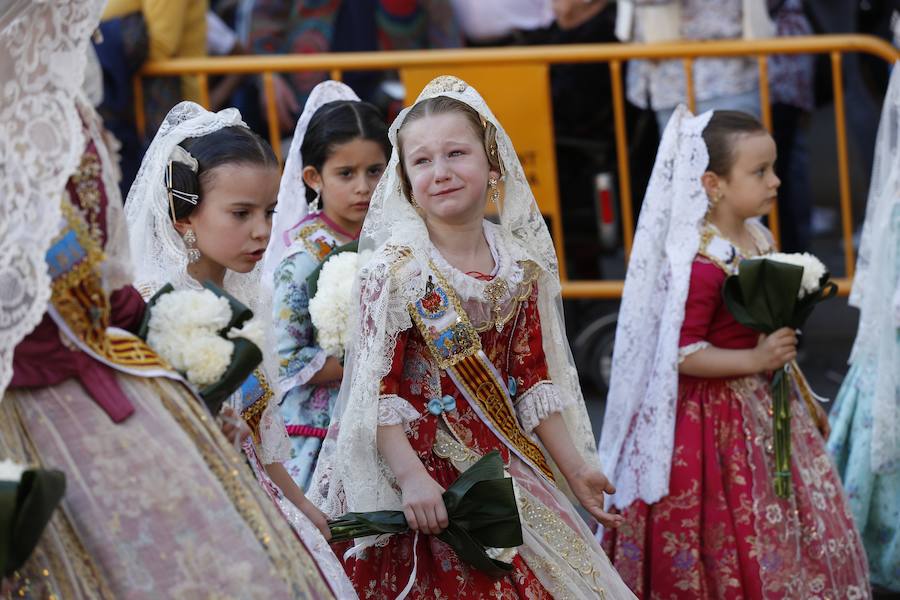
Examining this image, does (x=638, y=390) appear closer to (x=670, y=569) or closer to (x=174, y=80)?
(x=670, y=569)

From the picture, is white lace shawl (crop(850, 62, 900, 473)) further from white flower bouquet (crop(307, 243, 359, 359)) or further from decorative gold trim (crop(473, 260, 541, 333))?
white flower bouquet (crop(307, 243, 359, 359))

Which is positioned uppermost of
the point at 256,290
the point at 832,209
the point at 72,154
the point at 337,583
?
the point at 72,154

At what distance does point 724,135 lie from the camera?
483cm

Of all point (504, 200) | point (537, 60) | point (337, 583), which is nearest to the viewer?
point (337, 583)

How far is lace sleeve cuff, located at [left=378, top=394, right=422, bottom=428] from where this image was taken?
3611 millimetres

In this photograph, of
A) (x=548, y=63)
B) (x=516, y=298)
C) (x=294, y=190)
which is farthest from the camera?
(x=548, y=63)

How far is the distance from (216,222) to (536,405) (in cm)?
98

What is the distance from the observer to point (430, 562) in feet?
12.1

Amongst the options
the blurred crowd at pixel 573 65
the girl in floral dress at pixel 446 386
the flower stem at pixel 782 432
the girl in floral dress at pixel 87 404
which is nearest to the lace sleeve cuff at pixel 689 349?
the flower stem at pixel 782 432

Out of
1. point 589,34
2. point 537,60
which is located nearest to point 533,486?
point 537,60

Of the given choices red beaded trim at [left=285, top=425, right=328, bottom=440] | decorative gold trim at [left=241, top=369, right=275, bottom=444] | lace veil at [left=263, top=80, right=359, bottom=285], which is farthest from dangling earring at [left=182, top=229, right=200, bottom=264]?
lace veil at [left=263, top=80, right=359, bottom=285]

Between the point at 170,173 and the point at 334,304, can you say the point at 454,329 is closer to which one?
the point at 334,304

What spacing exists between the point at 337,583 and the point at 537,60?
171 inches

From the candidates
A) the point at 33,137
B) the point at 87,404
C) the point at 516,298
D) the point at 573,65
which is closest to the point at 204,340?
the point at 87,404
